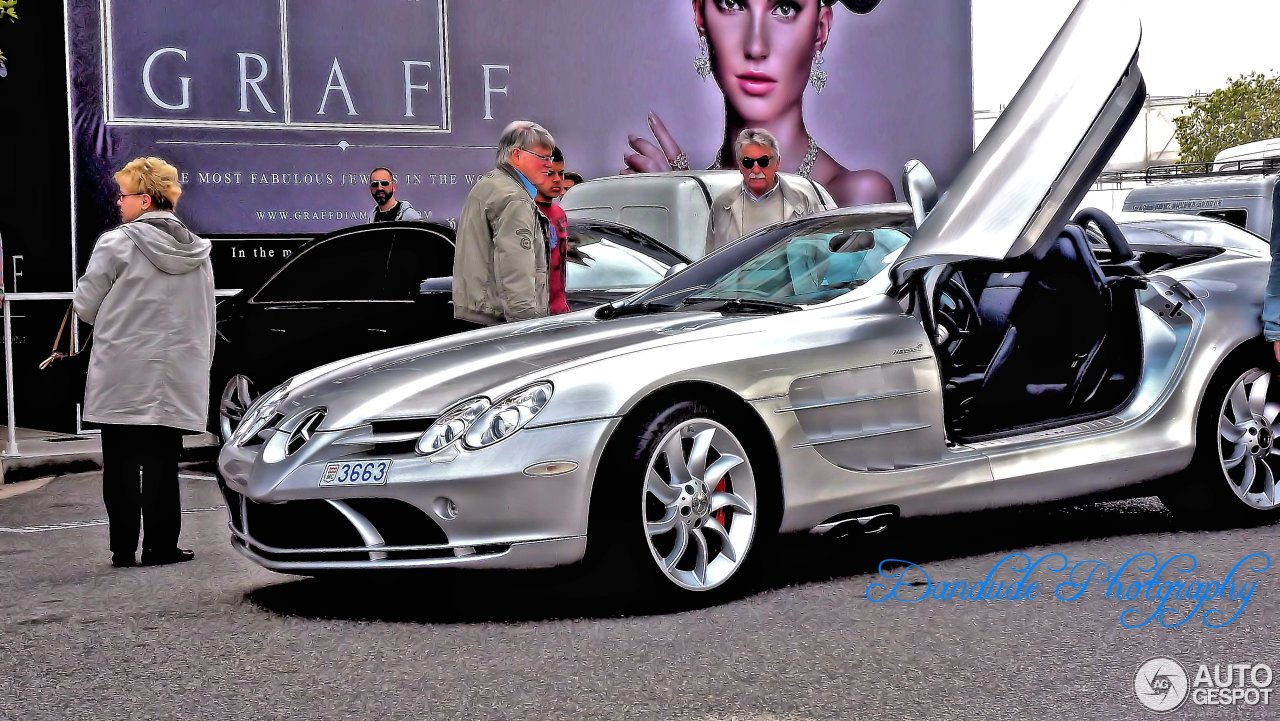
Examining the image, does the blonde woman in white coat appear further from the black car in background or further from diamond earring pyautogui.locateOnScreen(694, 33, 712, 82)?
diamond earring pyautogui.locateOnScreen(694, 33, 712, 82)

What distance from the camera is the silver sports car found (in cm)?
482

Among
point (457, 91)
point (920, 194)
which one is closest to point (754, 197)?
point (920, 194)

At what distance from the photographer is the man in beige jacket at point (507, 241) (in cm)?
685

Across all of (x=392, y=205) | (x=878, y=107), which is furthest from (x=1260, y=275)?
(x=878, y=107)

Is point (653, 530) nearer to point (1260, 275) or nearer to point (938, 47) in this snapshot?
point (1260, 275)

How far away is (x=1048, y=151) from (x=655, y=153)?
31.5 feet

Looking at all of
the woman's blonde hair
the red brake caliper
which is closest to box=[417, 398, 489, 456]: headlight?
the red brake caliper

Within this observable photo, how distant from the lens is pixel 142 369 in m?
6.24

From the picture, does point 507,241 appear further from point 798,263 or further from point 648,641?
point 648,641

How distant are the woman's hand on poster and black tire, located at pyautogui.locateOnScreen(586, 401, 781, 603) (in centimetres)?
978

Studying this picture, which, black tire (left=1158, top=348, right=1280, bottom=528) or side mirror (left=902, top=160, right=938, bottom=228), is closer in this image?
side mirror (left=902, top=160, right=938, bottom=228)

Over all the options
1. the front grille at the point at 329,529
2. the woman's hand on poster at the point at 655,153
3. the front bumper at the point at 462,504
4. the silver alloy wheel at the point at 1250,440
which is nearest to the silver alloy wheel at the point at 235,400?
the front grille at the point at 329,529

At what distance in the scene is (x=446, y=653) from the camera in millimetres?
4504

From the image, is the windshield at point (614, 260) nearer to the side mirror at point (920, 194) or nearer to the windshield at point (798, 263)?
the windshield at point (798, 263)
